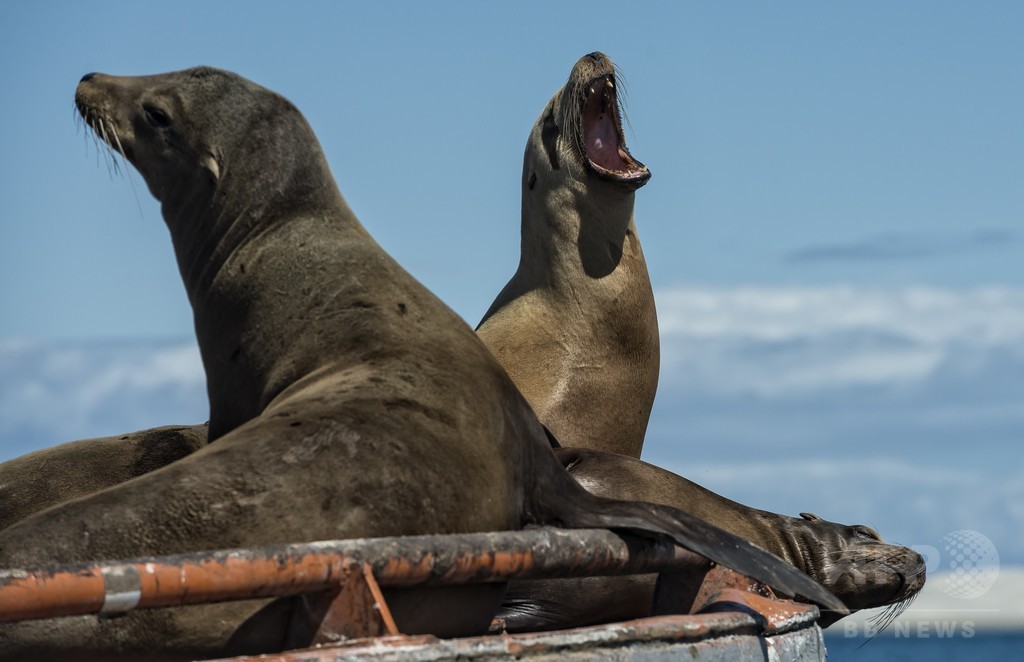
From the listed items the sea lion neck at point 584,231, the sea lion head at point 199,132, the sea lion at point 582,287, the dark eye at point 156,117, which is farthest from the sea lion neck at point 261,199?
the sea lion neck at point 584,231

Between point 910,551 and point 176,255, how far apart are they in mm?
3181

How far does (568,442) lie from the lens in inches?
295

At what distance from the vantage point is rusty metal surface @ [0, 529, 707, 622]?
8.66ft

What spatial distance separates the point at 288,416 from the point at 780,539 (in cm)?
270

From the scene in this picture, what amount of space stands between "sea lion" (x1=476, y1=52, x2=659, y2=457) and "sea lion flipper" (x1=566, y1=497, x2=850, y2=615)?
3407mm

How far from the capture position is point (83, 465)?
6238mm

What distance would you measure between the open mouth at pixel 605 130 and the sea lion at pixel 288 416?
361 cm

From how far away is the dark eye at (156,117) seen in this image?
5414 millimetres

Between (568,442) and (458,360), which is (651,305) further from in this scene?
(458,360)

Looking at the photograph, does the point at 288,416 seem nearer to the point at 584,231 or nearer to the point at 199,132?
the point at 199,132

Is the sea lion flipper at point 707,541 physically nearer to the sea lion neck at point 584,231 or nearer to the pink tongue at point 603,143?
the sea lion neck at point 584,231

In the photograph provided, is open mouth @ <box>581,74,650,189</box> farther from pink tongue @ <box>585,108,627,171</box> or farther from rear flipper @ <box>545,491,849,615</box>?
rear flipper @ <box>545,491,849,615</box>

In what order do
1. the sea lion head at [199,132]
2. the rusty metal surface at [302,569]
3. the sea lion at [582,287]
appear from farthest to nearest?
the sea lion at [582,287] < the sea lion head at [199,132] < the rusty metal surface at [302,569]

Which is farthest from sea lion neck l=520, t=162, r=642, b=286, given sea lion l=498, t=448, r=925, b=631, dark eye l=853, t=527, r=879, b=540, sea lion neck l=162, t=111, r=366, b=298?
sea lion neck l=162, t=111, r=366, b=298
